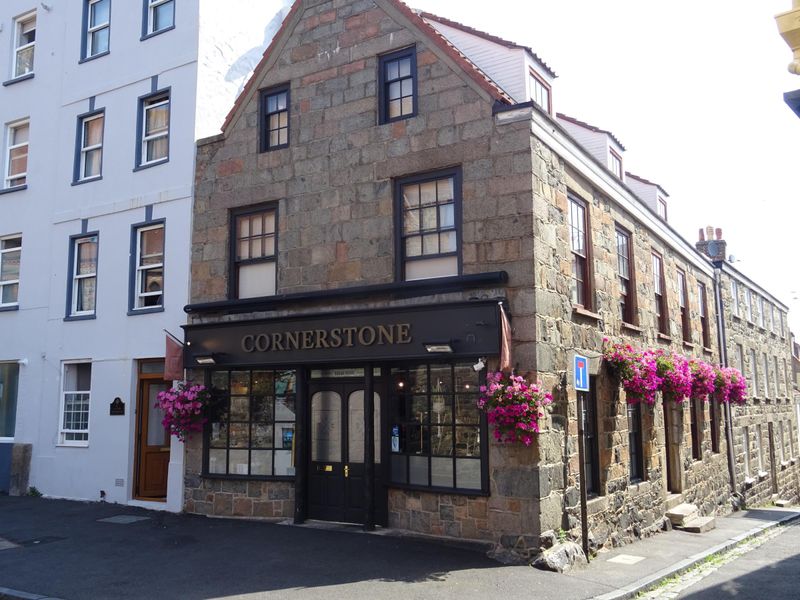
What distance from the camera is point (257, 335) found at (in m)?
12.7

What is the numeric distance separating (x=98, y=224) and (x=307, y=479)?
7.68 meters

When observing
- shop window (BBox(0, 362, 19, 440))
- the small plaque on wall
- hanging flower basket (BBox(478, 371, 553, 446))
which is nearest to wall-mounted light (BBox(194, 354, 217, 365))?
the small plaque on wall

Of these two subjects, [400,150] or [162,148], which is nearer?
[400,150]

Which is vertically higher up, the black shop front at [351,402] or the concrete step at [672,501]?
the black shop front at [351,402]

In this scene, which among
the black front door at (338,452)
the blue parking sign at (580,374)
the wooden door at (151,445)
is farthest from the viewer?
the wooden door at (151,445)

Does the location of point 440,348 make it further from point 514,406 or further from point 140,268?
point 140,268

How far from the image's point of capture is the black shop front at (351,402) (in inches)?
421

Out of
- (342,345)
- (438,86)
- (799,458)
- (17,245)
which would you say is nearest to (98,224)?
(17,245)

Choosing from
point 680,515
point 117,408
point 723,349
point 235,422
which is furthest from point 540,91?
point 723,349

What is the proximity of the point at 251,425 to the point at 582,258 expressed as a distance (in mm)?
6584

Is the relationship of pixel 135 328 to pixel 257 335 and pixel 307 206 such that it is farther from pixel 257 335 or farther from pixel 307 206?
pixel 307 206

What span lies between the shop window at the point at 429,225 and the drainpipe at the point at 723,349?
12.4 m

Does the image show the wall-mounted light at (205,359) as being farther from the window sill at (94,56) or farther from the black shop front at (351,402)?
the window sill at (94,56)

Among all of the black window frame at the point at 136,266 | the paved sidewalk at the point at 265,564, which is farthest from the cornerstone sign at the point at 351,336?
the paved sidewalk at the point at 265,564
